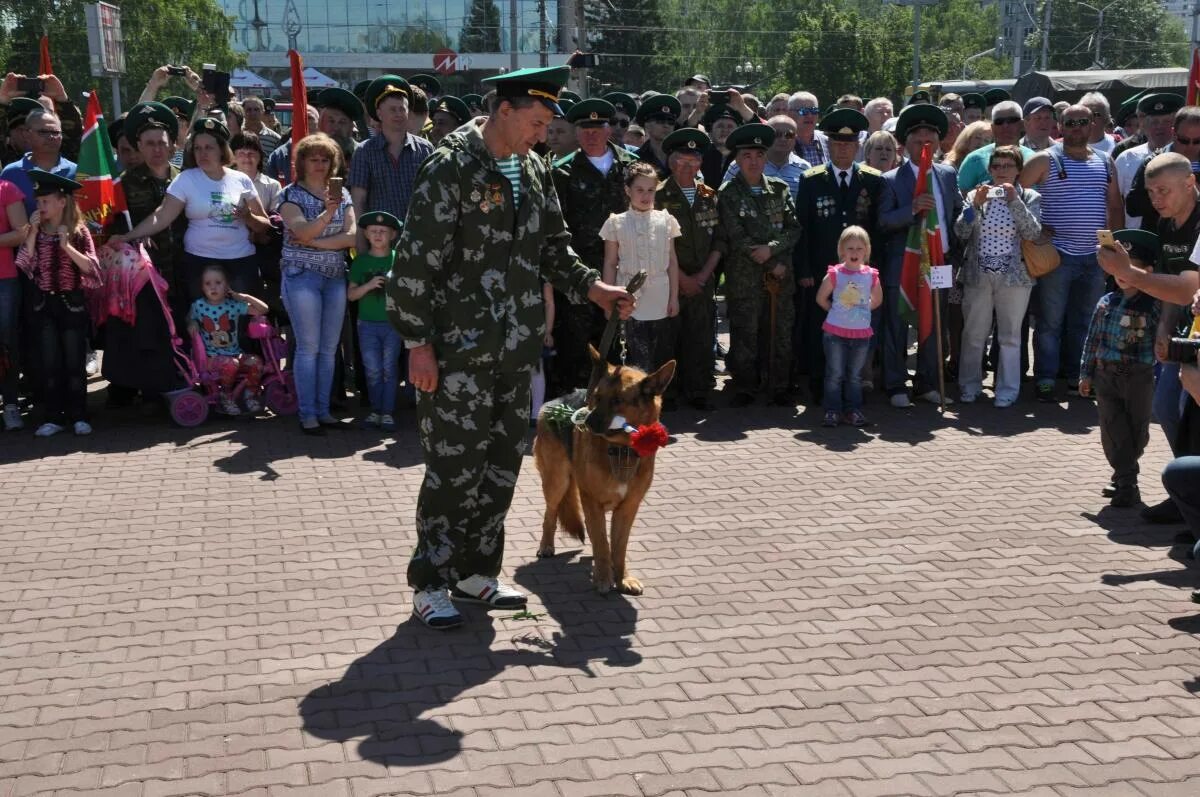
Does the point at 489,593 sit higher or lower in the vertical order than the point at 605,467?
lower

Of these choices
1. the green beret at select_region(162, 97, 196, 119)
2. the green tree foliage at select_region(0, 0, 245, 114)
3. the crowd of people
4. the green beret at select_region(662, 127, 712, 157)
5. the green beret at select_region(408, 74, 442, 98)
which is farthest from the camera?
the green tree foliage at select_region(0, 0, 245, 114)

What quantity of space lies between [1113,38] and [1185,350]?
88.0m

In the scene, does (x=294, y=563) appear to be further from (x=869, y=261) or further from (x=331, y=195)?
(x=869, y=261)

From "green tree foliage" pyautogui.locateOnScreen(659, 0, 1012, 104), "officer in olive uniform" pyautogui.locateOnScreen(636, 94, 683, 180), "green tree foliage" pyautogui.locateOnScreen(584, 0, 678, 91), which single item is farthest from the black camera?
"green tree foliage" pyautogui.locateOnScreen(584, 0, 678, 91)

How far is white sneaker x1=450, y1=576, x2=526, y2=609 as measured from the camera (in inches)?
233

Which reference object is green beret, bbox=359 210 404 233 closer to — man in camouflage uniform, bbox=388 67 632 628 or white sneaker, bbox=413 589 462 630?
man in camouflage uniform, bbox=388 67 632 628

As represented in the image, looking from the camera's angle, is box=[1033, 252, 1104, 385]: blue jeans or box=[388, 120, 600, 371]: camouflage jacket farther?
box=[1033, 252, 1104, 385]: blue jeans

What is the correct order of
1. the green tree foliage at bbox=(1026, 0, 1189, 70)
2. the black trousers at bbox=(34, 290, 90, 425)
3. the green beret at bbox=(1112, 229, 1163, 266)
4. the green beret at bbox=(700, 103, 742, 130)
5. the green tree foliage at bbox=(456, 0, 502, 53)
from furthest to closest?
the green tree foliage at bbox=(1026, 0, 1189, 70) → the green tree foliage at bbox=(456, 0, 502, 53) → the green beret at bbox=(700, 103, 742, 130) → the black trousers at bbox=(34, 290, 90, 425) → the green beret at bbox=(1112, 229, 1163, 266)

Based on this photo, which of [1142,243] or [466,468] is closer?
[466,468]

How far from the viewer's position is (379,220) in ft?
31.1

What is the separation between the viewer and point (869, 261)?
10492 mm

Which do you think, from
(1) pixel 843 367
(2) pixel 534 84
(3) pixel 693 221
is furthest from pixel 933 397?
(2) pixel 534 84

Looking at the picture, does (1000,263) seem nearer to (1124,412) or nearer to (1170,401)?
(1124,412)

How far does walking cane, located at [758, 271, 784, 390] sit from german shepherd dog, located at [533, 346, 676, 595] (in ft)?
13.9
